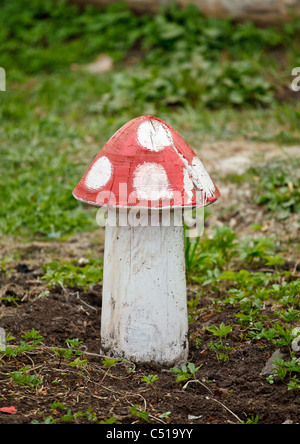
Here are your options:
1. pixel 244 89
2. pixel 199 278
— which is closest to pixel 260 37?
pixel 244 89

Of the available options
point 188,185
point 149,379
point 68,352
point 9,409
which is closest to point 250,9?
point 188,185

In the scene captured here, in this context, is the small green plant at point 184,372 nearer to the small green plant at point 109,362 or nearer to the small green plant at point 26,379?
the small green plant at point 109,362

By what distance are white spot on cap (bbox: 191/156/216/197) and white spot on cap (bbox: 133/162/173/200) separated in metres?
0.18

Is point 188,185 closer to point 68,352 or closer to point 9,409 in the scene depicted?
point 68,352

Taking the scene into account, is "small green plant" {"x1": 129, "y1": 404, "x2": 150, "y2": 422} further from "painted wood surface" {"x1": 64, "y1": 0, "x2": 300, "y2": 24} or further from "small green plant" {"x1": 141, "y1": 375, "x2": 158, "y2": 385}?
"painted wood surface" {"x1": 64, "y1": 0, "x2": 300, "y2": 24}

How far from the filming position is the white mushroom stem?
3.00 m

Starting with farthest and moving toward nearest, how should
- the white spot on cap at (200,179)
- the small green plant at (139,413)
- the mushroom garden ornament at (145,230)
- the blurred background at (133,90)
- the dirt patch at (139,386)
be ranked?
the blurred background at (133,90) < the white spot on cap at (200,179) < the mushroom garden ornament at (145,230) < the dirt patch at (139,386) < the small green plant at (139,413)

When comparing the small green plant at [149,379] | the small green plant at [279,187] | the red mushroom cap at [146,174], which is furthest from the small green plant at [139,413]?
the small green plant at [279,187]

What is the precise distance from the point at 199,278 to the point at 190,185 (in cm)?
129

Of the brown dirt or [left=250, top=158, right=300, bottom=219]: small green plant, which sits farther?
[left=250, top=158, right=300, bottom=219]: small green plant

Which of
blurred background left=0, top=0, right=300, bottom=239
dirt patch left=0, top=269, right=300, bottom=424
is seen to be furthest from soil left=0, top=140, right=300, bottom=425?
blurred background left=0, top=0, right=300, bottom=239

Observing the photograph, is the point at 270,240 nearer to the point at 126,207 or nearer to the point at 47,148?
the point at 126,207

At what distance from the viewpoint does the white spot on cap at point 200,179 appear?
2.96 m
